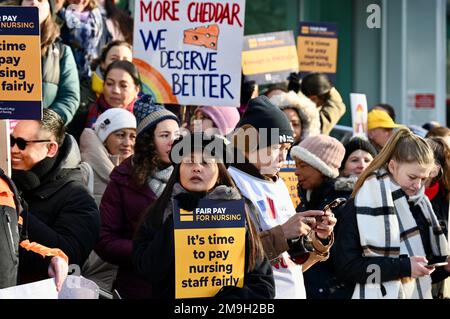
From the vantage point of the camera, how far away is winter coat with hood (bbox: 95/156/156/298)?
6355 mm

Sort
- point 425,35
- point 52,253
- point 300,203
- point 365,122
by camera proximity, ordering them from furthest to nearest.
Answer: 1. point 425,35
2. point 365,122
3. point 300,203
4. point 52,253

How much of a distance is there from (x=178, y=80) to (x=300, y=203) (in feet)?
3.41

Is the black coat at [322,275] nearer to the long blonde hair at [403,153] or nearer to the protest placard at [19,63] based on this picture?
the long blonde hair at [403,153]

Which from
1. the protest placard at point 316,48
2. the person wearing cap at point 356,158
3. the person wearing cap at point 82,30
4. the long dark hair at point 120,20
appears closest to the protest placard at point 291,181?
the person wearing cap at point 356,158

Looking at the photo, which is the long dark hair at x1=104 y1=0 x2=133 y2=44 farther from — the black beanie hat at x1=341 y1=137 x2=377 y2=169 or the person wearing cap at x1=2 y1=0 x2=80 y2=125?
the black beanie hat at x1=341 y1=137 x2=377 y2=169

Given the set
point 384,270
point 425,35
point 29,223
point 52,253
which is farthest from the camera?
point 425,35

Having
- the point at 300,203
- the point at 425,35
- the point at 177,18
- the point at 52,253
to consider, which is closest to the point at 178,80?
the point at 177,18

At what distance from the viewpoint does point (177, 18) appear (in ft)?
23.1

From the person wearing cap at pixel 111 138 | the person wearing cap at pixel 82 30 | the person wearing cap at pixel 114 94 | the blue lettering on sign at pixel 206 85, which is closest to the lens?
the blue lettering on sign at pixel 206 85

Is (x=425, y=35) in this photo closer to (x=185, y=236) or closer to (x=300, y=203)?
(x=300, y=203)

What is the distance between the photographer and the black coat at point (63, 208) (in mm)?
5773

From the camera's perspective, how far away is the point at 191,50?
22.7 feet

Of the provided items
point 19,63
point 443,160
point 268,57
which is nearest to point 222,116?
point 443,160

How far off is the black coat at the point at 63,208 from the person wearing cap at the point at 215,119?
2030 millimetres
